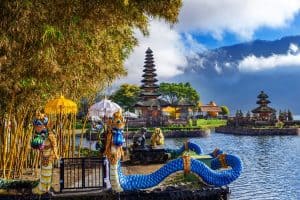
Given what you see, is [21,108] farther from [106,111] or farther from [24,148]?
[106,111]

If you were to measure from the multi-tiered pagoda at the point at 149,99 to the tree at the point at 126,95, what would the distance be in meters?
8.90

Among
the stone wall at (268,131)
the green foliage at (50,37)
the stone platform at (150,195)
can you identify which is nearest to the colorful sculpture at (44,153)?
the stone platform at (150,195)

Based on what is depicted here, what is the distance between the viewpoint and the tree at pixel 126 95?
245 ft

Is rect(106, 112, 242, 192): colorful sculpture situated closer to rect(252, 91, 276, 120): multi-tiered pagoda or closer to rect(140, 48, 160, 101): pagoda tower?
rect(252, 91, 276, 120): multi-tiered pagoda

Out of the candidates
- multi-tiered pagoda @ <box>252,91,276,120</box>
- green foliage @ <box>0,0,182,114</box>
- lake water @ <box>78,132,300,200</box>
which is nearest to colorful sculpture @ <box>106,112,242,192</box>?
green foliage @ <box>0,0,182,114</box>

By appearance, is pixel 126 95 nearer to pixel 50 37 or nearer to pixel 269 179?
pixel 269 179

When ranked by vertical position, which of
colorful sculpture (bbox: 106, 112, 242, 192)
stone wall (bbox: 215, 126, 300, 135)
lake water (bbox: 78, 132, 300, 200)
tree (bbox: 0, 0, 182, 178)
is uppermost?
tree (bbox: 0, 0, 182, 178)

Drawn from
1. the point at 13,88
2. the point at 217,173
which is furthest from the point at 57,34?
the point at 217,173

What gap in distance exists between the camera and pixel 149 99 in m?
63.4

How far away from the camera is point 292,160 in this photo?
83.0 ft

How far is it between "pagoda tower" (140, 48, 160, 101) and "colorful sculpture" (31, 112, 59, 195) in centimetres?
5361

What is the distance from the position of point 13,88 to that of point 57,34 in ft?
8.46

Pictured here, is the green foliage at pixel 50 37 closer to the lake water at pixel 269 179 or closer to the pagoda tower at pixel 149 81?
the lake water at pixel 269 179

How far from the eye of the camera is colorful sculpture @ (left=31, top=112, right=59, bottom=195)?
377 inches
